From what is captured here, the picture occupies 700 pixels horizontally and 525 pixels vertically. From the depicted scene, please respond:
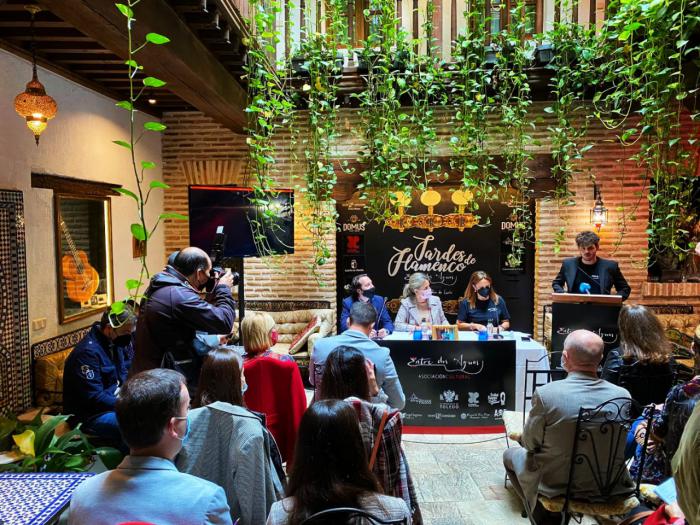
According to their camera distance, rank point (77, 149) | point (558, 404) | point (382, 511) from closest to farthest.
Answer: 1. point (382, 511)
2. point (558, 404)
3. point (77, 149)

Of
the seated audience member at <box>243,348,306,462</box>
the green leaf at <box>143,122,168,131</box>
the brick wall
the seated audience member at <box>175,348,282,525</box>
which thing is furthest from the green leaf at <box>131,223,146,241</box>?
the brick wall

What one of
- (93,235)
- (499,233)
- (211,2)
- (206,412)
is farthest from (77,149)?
(499,233)

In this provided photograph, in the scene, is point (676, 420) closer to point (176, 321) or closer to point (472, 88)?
point (176, 321)

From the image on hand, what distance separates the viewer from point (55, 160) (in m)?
5.25

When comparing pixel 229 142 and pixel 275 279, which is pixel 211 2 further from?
pixel 275 279

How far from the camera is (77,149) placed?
222 inches

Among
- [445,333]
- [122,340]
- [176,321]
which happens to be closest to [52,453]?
[122,340]

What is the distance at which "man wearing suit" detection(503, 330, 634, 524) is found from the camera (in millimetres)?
2727

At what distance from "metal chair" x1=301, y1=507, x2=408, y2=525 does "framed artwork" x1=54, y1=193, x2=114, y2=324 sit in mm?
4784

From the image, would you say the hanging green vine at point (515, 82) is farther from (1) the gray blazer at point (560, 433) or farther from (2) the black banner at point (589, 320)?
(1) the gray blazer at point (560, 433)

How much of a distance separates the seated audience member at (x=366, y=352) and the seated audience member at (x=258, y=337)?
28 centimetres

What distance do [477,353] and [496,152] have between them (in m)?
3.10

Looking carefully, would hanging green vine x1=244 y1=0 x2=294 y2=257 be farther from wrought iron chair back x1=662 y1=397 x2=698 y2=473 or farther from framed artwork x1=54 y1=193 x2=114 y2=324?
wrought iron chair back x1=662 y1=397 x2=698 y2=473

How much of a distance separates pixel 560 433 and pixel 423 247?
18.2ft
